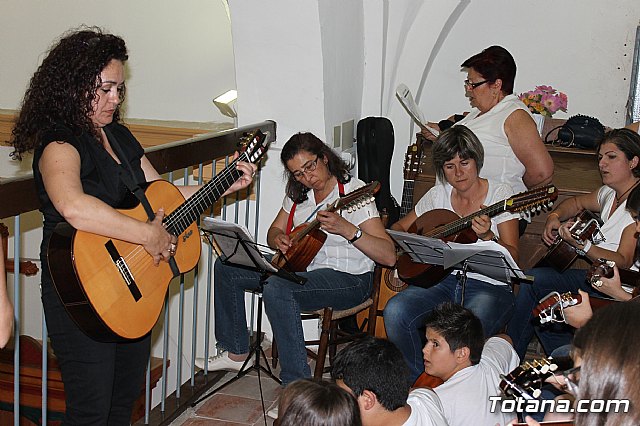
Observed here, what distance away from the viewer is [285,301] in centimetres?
365

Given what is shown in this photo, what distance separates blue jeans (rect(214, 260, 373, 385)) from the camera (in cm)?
365

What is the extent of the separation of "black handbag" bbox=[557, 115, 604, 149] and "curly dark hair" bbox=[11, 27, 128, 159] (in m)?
3.25

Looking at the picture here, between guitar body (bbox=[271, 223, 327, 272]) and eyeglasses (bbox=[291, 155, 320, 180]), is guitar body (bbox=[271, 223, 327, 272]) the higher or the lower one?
the lower one

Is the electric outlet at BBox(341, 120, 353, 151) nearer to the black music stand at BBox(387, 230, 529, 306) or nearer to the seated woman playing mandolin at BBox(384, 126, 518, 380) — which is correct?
the seated woman playing mandolin at BBox(384, 126, 518, 380)

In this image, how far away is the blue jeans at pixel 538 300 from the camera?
385cm

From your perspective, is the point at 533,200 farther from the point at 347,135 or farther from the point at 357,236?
the point at 347,135

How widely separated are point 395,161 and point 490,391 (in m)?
3.41

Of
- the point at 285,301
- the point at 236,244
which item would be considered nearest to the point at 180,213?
the point at 236,244

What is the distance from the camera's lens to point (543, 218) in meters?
4.47

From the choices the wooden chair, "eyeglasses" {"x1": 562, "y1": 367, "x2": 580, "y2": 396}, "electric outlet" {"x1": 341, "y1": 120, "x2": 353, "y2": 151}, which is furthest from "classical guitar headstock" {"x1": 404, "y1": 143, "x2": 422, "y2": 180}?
"eyeglasses" {"x1": 562, "y1": 367, "x2": 580, "y2": 396}

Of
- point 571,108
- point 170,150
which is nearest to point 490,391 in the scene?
point 170,150

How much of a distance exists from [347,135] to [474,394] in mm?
2425

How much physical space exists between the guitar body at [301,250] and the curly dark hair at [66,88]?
1391 millimetres

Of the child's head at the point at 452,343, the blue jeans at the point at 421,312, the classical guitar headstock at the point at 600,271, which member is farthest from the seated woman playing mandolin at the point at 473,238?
the child's head at the point at 452,343
